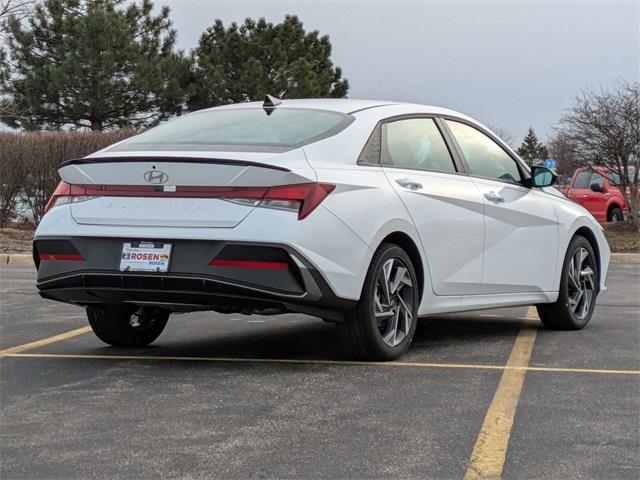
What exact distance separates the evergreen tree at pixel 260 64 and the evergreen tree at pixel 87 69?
158cm

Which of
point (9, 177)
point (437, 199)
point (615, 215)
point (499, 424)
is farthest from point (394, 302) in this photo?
point (615, 215)

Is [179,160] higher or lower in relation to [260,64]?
lower

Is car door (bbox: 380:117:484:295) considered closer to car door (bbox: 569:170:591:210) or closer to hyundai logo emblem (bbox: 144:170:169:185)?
hyundai logo emblem (bbox: 144:170:169:185)

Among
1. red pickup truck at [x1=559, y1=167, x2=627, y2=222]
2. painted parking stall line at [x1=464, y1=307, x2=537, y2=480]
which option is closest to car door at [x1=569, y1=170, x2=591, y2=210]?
red pickup truck at [x1=559, y1=167, x2=627, y2=222]

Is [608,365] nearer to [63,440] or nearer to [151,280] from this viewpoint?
[151,280]

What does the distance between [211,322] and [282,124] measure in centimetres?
252

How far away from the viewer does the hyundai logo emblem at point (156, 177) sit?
5480 millimetres

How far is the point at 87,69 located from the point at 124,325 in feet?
107

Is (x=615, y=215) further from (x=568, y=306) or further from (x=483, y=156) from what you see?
(x=483, y=156)

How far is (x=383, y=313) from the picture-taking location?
19.2 ft

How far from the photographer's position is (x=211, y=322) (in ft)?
26.6

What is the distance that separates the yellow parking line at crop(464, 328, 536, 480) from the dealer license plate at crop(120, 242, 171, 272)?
6.06 ft

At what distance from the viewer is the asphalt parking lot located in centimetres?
381

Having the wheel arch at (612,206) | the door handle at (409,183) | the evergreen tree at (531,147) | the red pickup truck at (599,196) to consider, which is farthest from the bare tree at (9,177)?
the evergreen tree at (531,147)
